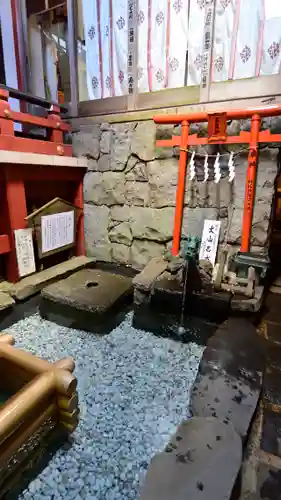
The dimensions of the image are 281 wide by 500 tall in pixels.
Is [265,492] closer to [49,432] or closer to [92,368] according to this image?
[49,432]

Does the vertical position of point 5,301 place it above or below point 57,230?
below

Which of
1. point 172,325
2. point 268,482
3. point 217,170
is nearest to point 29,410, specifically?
point 268,482

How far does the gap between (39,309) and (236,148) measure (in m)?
2.93

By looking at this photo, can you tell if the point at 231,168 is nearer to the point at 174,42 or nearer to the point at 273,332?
the point at 174,42

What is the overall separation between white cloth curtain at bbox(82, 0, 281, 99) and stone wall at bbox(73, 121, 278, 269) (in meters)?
0.59

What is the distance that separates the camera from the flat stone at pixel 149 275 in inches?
113

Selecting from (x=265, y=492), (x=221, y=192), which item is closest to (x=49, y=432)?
(x=265, y=492)

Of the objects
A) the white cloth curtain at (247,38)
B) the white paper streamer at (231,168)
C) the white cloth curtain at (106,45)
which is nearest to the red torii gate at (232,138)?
the white paper streamer at (231,168)

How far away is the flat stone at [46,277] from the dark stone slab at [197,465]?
2231 mm

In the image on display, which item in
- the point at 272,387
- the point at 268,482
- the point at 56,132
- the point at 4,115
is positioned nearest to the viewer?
the point at 268,482

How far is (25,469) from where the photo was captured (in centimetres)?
148

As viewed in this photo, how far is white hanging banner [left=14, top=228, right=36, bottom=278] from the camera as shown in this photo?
3146 mm

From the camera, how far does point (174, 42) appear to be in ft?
10.5

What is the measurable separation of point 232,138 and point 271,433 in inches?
100
